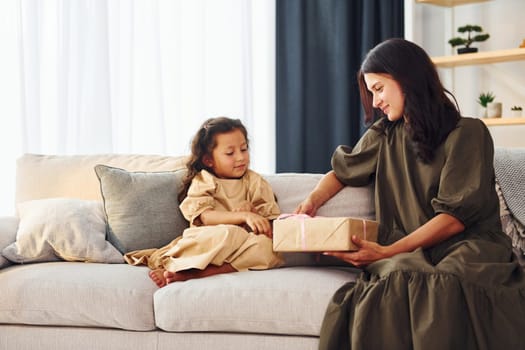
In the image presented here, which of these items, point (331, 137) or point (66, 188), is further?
point (331, 137)

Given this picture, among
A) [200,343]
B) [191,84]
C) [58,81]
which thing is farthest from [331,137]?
[200,343]

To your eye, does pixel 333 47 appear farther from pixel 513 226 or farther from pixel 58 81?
pixel 513 226

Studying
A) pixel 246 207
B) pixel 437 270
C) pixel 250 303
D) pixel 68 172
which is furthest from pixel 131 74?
pixel 437 270

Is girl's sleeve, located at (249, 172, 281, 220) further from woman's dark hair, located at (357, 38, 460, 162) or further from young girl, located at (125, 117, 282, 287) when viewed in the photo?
woman's dark hair, located at (357, 38, 460, 162)

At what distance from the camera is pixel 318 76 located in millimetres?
4648

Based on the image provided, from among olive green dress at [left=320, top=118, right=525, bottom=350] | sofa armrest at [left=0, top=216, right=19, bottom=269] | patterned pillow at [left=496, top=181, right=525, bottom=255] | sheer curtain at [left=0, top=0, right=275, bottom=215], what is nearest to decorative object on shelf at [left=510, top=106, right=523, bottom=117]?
sheer curtain at [left=0, top=0, right=275, bottom=215]

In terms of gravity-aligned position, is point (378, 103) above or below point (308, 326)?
above

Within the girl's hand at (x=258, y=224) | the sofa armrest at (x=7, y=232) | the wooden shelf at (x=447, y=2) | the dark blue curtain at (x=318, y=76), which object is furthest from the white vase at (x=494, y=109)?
the sofa armrest at (x=7, y=232)

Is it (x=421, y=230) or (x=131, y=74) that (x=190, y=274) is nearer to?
(x=421, y=230)

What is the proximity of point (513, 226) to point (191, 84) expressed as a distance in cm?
210

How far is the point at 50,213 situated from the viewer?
2760 mm

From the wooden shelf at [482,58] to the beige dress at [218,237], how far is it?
1771mm

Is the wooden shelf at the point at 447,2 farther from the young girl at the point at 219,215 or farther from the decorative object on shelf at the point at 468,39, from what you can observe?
the young girl at the point at 219,215

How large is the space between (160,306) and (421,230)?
0.77 meters
